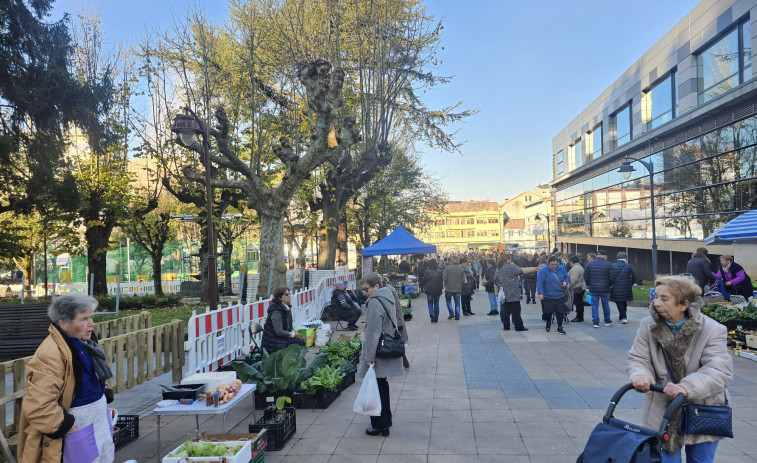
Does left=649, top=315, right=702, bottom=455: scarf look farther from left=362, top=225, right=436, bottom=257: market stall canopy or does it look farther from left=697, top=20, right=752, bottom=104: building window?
left=697, top=20, right=752, bottom=104: building window

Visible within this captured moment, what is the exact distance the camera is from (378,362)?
5.46 m

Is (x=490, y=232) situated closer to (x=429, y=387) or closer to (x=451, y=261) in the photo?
(x=451, y=261)

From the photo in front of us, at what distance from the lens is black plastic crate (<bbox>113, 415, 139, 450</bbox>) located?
5.33 m

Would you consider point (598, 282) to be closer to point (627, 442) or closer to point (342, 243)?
point (627, 442)

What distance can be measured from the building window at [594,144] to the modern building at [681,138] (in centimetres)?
15

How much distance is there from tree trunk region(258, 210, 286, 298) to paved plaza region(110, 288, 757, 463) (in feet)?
19.8

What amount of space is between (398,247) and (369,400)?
46.3 feet

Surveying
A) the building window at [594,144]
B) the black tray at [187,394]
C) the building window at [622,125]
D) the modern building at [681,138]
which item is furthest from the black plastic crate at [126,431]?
the building window at [594,144]

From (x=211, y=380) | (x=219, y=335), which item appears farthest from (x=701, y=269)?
(x=211, y=380)

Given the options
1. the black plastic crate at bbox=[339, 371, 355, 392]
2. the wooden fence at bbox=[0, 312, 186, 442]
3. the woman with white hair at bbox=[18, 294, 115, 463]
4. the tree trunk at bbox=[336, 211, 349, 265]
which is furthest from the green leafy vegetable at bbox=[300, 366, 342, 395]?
the tree trunk at bbox=[336, 211, 349, 265]

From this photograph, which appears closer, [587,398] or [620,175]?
[587,398]

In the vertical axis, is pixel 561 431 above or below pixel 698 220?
below

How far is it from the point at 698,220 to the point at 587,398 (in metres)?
21.4

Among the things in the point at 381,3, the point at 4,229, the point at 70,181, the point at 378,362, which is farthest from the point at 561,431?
the point at 4,229
